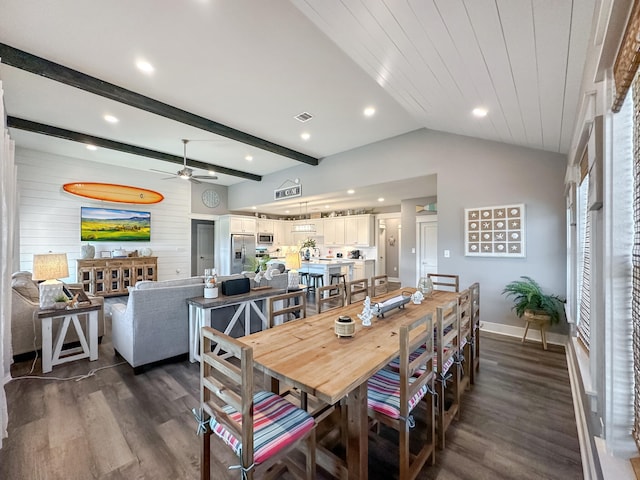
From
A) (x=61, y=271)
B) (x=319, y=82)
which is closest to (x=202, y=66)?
(x=319, y=82)

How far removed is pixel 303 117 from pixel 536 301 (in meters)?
3.96

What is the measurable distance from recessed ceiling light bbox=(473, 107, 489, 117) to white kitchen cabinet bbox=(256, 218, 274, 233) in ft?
23.9

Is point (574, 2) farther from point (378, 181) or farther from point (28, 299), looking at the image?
point (28, 299)

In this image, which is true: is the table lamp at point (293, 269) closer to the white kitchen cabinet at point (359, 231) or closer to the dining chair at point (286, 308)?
the dining chair at point (286, 308)

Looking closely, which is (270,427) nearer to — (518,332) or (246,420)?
(246,420)

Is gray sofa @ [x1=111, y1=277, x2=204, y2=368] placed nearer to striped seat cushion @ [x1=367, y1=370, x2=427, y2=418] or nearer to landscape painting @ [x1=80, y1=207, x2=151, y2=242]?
striped seat cushion @ [x1=367, y1=370, x2=427, y2=418]

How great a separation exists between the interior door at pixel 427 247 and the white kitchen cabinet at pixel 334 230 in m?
2.86

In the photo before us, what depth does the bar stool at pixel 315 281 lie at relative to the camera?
21.8 feet

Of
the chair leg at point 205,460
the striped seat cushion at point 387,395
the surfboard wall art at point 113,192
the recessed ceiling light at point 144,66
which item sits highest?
the recessed ceiling light at point 144,66

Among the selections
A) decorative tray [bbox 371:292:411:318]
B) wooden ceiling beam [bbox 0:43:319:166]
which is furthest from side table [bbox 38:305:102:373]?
decorative tray [bbox 371:292:411:318]

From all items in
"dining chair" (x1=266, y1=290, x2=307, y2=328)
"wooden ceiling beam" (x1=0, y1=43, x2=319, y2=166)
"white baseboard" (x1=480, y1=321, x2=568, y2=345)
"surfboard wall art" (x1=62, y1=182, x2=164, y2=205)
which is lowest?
"white baseboard" (x1=480, y1=321, x2=568, y2=345)

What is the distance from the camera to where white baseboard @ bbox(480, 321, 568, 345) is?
11.2 feet

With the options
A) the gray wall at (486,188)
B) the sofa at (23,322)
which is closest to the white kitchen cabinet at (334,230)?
the gray wall at (486,188)

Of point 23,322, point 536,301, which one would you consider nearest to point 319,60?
point 536,301
